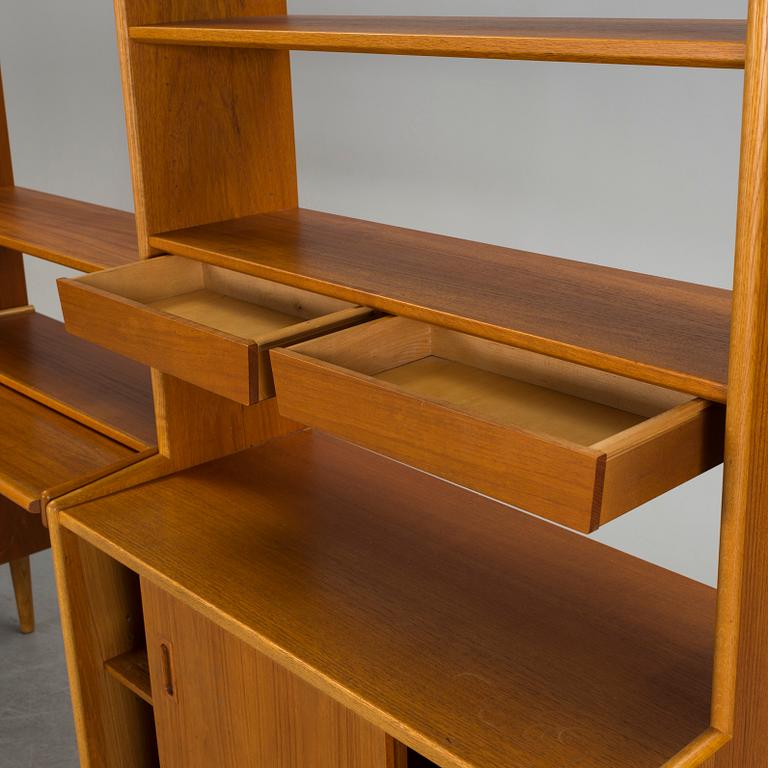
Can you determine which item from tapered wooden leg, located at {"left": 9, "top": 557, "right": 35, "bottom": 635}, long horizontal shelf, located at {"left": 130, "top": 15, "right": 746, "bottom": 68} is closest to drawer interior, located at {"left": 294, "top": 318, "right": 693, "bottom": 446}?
long horizontal shelf, located at {"left": 130, "top": 15, "right": 746, "bottom": 68}

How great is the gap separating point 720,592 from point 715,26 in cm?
65

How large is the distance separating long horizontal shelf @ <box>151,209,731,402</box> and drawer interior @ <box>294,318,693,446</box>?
0.28 ft

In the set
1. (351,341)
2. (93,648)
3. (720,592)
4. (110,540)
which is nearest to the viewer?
(720,592)

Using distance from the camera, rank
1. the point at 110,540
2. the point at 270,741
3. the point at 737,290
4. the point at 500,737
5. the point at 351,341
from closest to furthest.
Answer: the point at 737,290 → the point at 500,737 → the point at 351,341 → the point at 270,741 → the point at 110,540

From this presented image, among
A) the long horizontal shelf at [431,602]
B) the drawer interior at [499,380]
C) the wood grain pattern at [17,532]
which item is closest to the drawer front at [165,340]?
the drawer interior at [499,380]

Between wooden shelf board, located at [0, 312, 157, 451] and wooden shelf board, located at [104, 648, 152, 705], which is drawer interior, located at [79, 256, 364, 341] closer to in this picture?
wooden shelf board, located at [0, 312, 157, 451]

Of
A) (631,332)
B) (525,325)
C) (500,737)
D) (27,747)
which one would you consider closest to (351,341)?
(525,325)

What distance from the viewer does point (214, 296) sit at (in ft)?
6.49

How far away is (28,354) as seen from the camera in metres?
2.66

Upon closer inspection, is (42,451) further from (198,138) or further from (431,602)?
(431,602)

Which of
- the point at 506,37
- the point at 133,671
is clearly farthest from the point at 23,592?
the point at 506,37

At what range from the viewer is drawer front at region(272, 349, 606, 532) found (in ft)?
3.74

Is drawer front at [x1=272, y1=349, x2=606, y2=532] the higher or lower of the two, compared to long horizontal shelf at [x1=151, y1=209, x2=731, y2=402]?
lower

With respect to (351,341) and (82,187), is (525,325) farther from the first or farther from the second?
(82,187)
